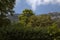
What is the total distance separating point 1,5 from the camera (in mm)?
23641

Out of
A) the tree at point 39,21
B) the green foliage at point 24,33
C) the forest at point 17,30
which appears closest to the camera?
the green foliage at point 24,33

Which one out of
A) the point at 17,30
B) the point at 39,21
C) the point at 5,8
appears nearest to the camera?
the point at 17,30

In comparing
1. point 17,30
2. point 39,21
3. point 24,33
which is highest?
point 39,21

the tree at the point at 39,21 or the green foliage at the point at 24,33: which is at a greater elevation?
the tree at the point at 39,21

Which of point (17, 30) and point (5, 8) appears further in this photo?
point (5, 8)

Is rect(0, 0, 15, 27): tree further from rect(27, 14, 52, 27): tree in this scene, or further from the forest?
rect(27, 14, 52, 27): tree

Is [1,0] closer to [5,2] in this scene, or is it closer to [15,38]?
[5,2]

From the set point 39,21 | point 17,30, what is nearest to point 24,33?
point 17,30

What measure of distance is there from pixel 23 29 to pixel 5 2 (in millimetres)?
4065

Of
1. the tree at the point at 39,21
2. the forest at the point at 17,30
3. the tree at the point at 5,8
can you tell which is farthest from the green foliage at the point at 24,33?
the tree at the point at 39,21

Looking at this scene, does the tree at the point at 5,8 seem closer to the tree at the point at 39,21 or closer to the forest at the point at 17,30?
the forest at the point at 17,30

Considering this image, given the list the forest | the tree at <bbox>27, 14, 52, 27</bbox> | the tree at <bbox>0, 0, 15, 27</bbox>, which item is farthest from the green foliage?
the tree at <bbox>27, 14, 52, 27</bbox>

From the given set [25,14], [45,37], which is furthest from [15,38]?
[25,14]

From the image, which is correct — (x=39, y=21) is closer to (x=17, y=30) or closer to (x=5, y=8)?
(x=5, y=8)
